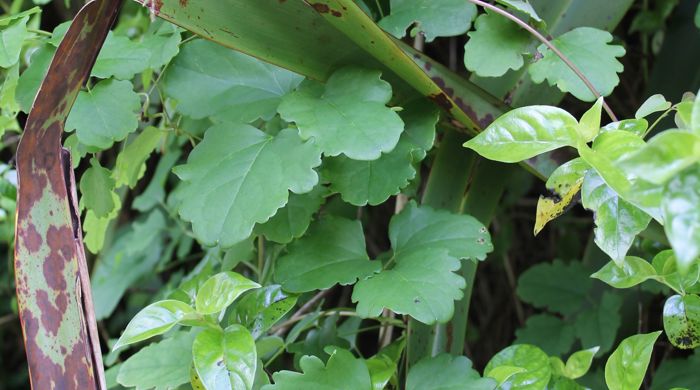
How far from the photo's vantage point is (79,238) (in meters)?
0.48

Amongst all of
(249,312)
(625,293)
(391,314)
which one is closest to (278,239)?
(249,312)

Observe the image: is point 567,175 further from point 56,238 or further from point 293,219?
point 56,238

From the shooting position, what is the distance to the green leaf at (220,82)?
59cm

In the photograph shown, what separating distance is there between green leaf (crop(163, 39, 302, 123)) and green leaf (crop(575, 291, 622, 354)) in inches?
20.2

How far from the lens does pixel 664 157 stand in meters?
0.30

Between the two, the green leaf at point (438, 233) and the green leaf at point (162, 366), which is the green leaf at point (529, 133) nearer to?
the green leaf at point (438, 233)

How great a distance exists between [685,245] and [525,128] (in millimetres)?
163

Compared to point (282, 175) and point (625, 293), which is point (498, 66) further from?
point (625, 293)

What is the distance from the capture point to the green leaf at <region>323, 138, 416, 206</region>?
55 centimetres

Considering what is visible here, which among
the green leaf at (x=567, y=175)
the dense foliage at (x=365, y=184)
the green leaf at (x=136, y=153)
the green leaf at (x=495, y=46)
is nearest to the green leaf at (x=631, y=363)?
the dense foliage at (x=365, y=184)

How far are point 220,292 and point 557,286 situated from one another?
61 centimetres

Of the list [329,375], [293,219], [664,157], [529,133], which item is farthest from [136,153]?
[664,157]

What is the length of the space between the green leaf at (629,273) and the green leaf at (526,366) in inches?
3.3

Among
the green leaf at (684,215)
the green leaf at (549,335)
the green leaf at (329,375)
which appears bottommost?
the green leaf at (549,335)
